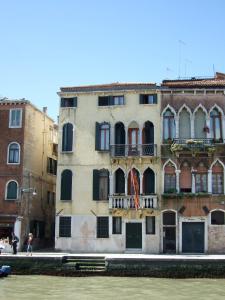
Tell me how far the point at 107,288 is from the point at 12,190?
15.5 m

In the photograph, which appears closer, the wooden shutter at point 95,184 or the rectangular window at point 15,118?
the wooden shutter at point 95,184

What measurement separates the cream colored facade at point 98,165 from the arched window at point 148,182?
0.87 ft

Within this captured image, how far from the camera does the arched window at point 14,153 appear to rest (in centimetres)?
3779

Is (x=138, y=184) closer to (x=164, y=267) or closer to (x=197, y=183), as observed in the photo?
(x=197, y=183)

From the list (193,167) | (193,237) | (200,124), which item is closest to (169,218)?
(193,237)

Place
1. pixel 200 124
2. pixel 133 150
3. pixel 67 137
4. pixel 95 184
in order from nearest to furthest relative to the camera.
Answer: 1. pixel 200 124
2. pixel 133 150
3. pixel 95 184
4. pixel 67 137

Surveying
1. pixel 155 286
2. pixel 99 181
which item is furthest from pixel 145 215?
pixel 155 286

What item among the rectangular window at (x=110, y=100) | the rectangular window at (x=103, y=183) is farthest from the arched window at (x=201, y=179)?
the rectangular window at (x=110, y=100)

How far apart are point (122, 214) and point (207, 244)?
6.03m

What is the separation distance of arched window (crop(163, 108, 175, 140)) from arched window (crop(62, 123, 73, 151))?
6.70 m

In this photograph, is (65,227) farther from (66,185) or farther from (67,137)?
(67,137)

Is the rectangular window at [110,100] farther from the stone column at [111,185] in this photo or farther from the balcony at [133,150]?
the stone column at [111,185]

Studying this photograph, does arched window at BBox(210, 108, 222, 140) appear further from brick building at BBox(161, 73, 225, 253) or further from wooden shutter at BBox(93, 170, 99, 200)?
wooden shutter at BBox(93, 170, 99, 200)

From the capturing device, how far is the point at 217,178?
116 feet
